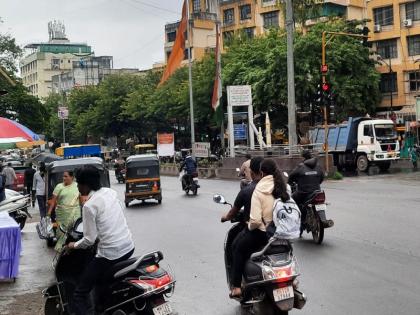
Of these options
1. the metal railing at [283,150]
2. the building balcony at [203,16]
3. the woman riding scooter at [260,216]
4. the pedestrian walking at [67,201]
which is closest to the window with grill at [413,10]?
the metal railing at [283,150]

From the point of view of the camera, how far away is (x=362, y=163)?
109 feet

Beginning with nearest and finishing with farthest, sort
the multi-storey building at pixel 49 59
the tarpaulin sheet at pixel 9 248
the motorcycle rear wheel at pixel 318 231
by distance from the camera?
the tarpaulin sheet at pixel 9 248, the motorcycle rear wheel at pixel 318 231, the multi-storey building at pixel 49 59

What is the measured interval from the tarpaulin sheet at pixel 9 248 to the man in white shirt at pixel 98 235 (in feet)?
13.6

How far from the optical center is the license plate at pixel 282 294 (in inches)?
236

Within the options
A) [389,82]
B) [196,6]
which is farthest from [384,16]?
[196,6]

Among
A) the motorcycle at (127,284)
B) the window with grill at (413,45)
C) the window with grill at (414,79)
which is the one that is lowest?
the motorcycle at (127,284)

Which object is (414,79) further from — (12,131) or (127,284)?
(127,284)

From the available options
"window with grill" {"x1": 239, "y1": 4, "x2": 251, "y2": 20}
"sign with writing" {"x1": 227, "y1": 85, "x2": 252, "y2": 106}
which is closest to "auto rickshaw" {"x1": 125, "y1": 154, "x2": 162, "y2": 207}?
"sign with writing" {"x1": 227, "y1": 85, "x2": 252, "y2": 106}

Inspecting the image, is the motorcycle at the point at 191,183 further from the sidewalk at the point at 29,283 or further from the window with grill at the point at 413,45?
the window with grill at the point at 413,45

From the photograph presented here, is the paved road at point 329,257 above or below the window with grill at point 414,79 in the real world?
below

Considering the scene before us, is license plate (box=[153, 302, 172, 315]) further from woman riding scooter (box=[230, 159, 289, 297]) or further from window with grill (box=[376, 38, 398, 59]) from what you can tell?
window with grill (box=[376, 38, 398, 59])

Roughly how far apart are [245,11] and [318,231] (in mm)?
59331

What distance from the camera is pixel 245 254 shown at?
660cm

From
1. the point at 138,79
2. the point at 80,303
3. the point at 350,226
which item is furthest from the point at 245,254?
the point at 138,79
